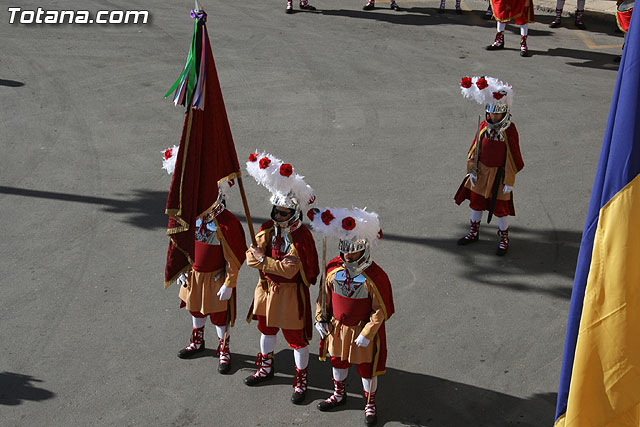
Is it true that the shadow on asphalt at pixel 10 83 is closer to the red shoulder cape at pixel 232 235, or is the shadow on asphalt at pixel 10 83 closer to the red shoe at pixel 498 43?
the red shoulder cape at pixel 232 235

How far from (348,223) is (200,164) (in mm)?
1552

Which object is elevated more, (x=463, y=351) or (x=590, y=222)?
(x=590, y=222)

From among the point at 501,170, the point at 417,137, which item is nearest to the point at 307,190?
the point at 501,170

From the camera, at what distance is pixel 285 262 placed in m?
6.92

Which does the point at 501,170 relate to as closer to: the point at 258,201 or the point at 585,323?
the point at 258,201

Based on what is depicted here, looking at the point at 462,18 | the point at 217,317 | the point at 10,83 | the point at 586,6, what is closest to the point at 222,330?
the point at 217,317

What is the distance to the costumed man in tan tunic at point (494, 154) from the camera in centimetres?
914

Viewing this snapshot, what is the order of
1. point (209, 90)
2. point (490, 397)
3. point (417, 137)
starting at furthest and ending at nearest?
point (417, 137), point (490, 397), point (209, 90)

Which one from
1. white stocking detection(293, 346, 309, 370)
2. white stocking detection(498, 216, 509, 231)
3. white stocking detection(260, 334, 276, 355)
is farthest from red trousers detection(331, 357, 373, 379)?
white stocking detection(498, 216, 509, 231)

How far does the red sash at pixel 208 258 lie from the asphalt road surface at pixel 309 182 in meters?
1.13

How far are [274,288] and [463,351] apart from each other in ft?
7.34

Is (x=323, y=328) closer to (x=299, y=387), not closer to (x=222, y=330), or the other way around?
(x=299, y=387)

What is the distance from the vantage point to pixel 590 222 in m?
3.87

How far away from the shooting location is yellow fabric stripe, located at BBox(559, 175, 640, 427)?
3.78 meters
